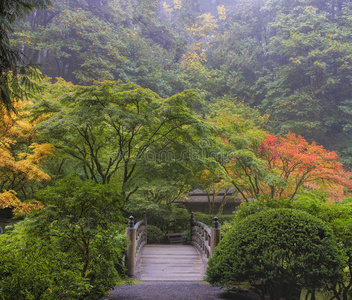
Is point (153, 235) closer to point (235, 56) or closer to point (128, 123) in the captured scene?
point (128, 123)

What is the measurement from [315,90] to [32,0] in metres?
20.9

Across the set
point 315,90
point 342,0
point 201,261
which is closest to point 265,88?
point 315,90

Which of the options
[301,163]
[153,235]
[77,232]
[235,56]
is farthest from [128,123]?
[235,56]

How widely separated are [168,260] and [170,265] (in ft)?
1.56

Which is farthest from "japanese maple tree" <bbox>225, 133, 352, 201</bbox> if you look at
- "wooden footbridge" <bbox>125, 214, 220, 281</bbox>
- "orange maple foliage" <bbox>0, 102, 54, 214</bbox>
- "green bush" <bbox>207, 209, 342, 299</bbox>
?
"orange maple foliage" <bbox>0, 102, 54, 214</bbox>

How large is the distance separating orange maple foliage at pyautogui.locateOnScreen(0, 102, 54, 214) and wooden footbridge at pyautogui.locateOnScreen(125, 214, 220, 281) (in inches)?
108

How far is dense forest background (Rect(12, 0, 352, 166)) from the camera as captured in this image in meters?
19.0

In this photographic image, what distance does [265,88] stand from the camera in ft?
76.2

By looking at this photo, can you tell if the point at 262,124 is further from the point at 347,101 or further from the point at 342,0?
the point at 342,0

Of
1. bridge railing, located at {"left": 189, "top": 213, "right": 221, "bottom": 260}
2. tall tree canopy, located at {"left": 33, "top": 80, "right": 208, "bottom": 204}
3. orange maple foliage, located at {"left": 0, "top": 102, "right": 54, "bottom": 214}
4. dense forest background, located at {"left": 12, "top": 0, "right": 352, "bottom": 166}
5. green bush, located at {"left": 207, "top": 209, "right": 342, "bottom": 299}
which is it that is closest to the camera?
green bush, located at {"left": 207, "top": 209, "right": 342, "bottom": 299}

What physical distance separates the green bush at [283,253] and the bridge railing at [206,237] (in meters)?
2.95

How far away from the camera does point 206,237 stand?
8.84 meters

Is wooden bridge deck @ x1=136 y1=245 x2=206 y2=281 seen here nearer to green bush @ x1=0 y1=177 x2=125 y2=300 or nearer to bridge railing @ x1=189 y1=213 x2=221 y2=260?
bridge railing @ x1=189 y1=213 x2=221 y2=260

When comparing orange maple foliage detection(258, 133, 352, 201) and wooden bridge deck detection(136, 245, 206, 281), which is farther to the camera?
orange maple foliage detection(258, 133, 352, 201)
